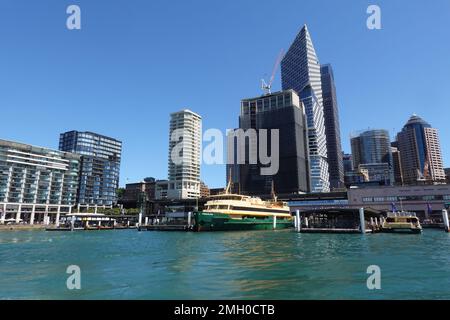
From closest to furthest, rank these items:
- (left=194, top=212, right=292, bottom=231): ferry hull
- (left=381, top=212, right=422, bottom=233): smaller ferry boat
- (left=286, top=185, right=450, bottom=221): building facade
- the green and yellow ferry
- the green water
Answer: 1. the green water
2. (left=381, top=212, right=422, bottom=233): smaller ferry boat
3. (left=194, top=212, right=292, bottom=231): ferry hull
4. the green and yellow ferry
5. (left=286, top=185, right=450, bottom=221): building facade

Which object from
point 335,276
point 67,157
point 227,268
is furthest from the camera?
point 67,157

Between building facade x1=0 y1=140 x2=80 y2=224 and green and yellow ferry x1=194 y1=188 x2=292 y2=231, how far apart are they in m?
95.6

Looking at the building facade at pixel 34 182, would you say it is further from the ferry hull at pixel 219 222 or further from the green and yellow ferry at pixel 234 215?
the green and yellow ferry at pixel 234 215

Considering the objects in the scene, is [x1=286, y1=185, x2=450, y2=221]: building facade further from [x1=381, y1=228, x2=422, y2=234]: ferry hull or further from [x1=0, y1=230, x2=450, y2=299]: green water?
[x1=0, y1=230, x2=450, y2=299]: green water

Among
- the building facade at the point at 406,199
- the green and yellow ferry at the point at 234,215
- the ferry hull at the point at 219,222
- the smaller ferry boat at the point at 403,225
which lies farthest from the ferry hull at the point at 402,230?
the building facade at the point at 406,199

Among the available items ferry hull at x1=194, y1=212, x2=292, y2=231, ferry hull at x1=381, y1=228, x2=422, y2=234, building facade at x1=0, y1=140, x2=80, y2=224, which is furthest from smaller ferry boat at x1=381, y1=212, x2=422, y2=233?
building facade at x1=0, y1=140, x2=80, y2=224

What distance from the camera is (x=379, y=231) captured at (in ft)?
228

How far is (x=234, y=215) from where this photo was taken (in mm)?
82875

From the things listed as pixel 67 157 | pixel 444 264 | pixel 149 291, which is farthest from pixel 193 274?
pixel 67 157

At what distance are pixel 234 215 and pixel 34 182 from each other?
126 m

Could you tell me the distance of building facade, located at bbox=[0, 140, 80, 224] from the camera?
14823cm

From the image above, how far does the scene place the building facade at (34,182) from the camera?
5836 inches
